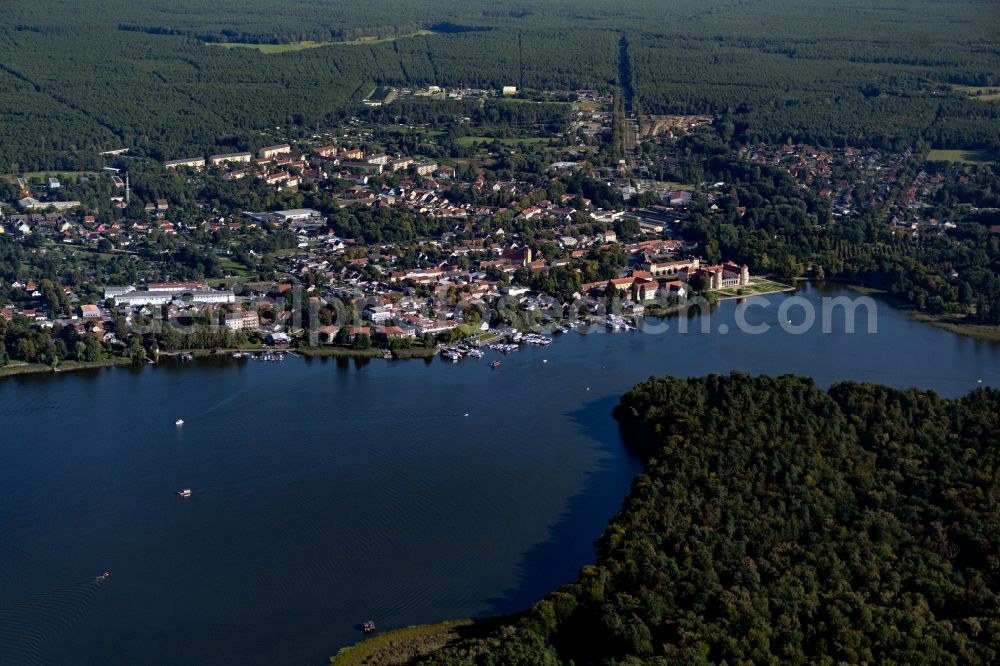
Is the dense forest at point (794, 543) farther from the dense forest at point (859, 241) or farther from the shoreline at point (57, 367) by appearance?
the shoreline at point (57, 367)

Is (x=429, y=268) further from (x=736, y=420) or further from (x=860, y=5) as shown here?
(x=860, y=5)

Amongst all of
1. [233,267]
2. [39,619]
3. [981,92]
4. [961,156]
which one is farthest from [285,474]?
[981,92]

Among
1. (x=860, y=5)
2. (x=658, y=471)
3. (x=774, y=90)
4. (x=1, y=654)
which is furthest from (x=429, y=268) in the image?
(x=860, y=5)

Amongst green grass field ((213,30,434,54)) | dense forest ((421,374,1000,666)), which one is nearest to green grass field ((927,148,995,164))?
dense forest ((421,374,1000,666))

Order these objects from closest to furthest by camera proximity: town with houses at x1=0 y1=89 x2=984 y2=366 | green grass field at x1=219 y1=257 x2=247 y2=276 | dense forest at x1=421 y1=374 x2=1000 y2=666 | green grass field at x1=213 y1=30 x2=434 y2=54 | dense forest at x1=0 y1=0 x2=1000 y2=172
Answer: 1. dense forest at x1=421 y1=374 x2=1000 y2=666
2. town with houses at x1=0 y1=89 x2=984 y2=366
3. green grass field at x1=219 y1=257 x2=247 y2=276
4. dense forest at x1=0 y1=0 x2=1000 y2=172
5. green grass field at x1=213 y1=30 x2=434 y2=54

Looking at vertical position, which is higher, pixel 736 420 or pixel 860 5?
pixel 860 5

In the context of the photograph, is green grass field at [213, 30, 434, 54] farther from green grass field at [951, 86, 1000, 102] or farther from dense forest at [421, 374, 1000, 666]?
dense forest at [421, 374, 1000, 666]

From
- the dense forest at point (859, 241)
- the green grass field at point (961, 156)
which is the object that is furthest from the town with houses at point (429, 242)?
the green grass field at point (961, 156)
